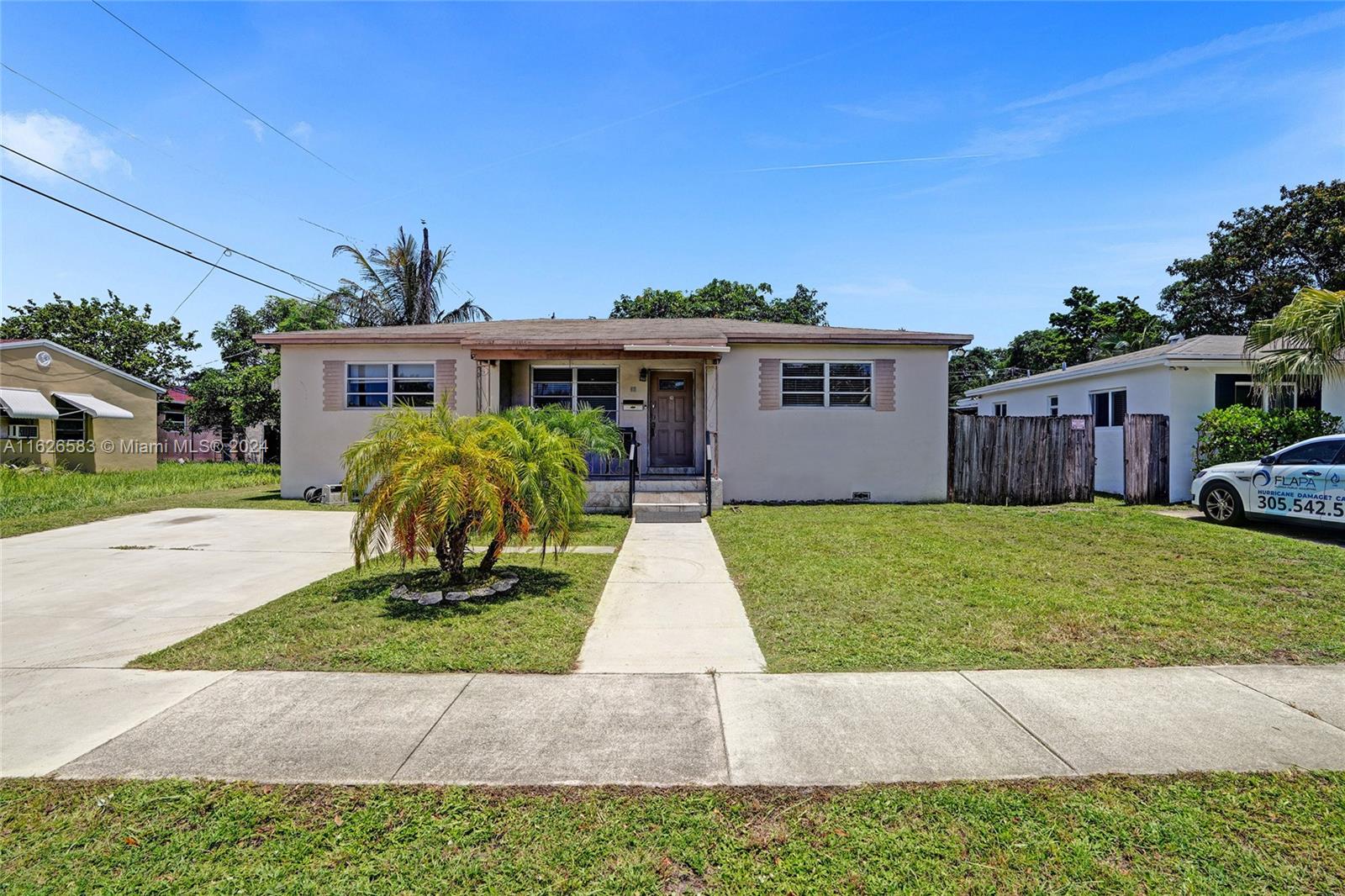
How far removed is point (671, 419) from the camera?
48.2ft

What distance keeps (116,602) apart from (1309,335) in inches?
671

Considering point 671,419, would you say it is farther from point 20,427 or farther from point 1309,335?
point 20,427

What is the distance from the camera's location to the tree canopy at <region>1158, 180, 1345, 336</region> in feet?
80.6

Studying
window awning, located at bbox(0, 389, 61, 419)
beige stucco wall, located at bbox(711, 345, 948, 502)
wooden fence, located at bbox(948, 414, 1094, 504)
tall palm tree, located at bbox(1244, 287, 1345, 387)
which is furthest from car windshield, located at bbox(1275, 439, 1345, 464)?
window awning, located at bbox(0, 389, 61, 419)

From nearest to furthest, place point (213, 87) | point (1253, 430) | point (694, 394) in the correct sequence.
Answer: point (1253, 430)
point (213, 87)
point (694, 394)

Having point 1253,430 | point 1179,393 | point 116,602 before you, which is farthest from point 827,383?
point 116,602

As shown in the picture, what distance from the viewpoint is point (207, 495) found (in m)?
15.3

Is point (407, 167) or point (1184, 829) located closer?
point (1184, 829)

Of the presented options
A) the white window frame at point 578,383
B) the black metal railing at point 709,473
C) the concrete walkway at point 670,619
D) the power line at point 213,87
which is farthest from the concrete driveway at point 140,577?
the power line at point 213,87

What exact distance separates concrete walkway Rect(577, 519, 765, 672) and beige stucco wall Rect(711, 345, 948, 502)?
16.8 feet

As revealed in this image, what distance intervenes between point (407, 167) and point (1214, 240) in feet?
110

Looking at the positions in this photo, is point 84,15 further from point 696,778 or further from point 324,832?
point 696,778

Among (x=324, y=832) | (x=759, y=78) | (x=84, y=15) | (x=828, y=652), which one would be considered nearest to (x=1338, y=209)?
(x=759, y=78)

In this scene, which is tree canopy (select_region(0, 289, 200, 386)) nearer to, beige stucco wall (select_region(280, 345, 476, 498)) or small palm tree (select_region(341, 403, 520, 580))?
beige stucco wall (select_region(280, 345, 476, 498))
